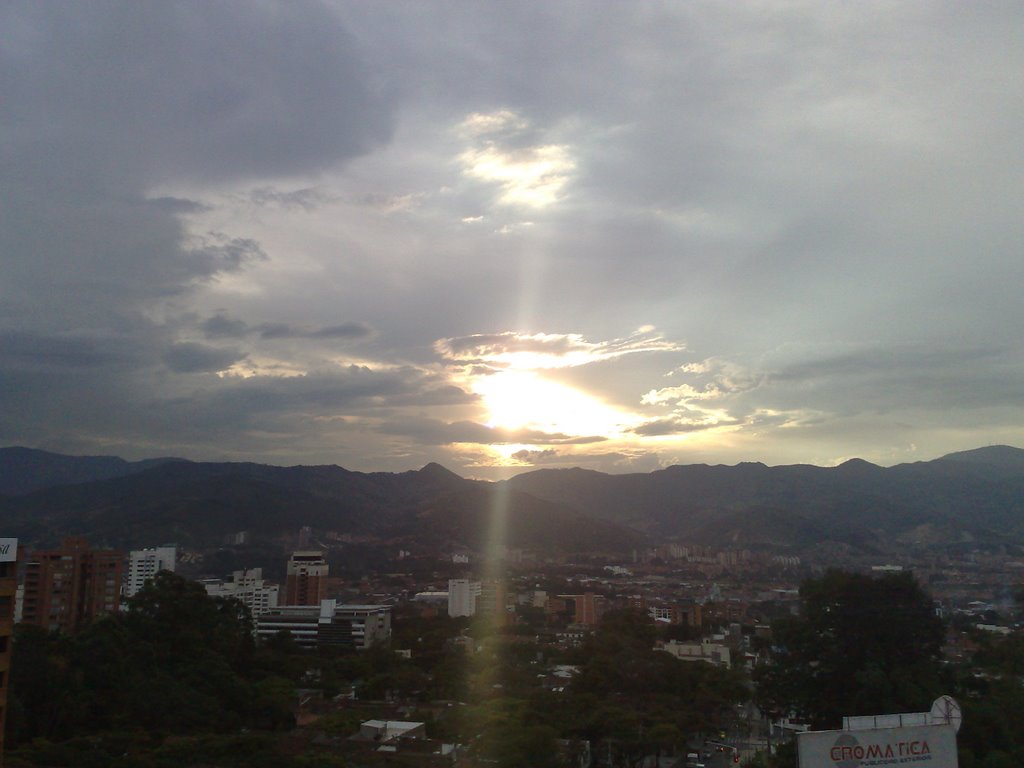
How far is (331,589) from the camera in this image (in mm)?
49344

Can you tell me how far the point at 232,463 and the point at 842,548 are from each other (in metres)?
89.6

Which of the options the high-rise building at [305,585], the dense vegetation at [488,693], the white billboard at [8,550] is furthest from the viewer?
the high-rise building at [305,585]

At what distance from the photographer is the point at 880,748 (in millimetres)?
5977

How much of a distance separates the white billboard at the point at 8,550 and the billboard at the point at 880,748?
30.4 ft

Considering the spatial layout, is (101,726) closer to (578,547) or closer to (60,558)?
(60,558)

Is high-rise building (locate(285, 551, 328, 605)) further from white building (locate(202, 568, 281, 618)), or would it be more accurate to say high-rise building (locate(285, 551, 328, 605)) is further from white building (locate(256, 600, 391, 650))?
white building (locate(256, 600, 391, 650))

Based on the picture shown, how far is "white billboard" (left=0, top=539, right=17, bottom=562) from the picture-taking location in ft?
30.5

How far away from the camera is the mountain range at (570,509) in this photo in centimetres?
6656

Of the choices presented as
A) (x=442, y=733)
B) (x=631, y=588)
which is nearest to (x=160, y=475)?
(x=631, y=588)

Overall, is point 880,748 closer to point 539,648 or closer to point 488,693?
point 488,693

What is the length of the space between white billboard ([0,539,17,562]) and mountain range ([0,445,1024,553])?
5654cm

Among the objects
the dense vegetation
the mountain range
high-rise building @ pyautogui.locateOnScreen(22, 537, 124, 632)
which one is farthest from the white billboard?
the mountain range

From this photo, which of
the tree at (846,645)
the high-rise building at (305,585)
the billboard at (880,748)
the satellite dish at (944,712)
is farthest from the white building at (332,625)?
the billboard at (880,748)

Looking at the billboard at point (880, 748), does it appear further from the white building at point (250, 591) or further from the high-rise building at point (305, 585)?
the high-rise building at point (305, 585)
